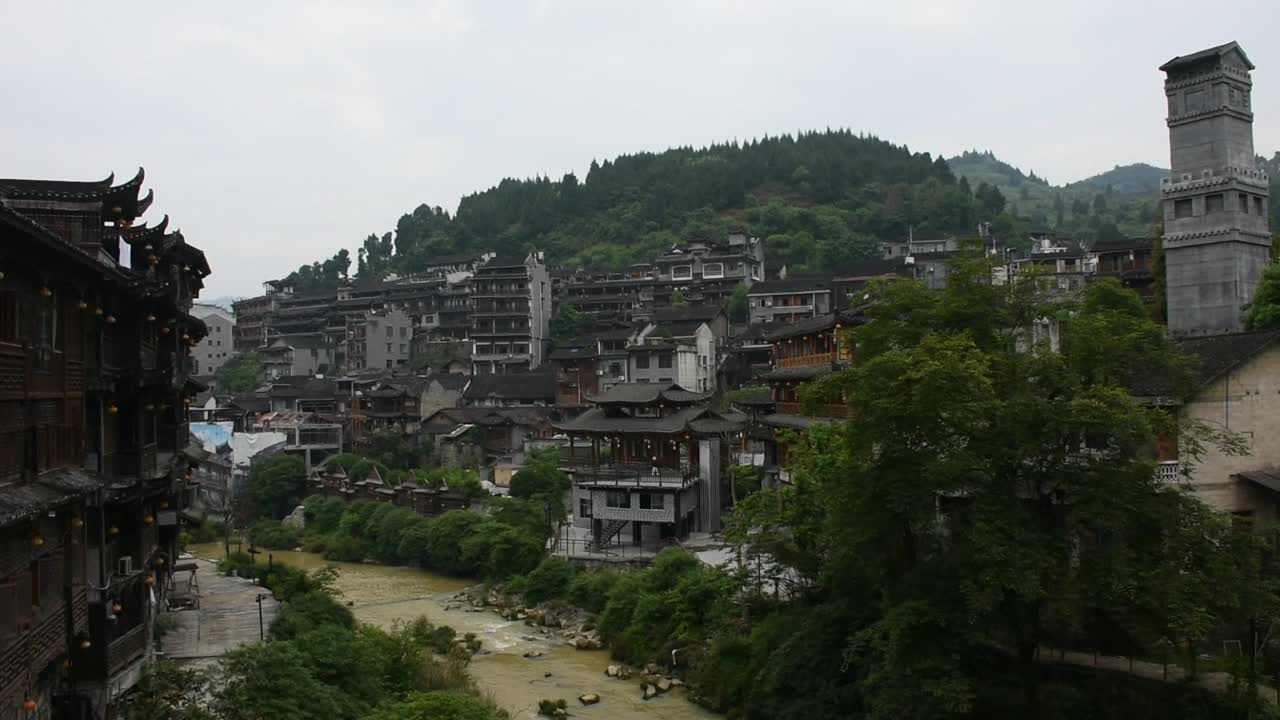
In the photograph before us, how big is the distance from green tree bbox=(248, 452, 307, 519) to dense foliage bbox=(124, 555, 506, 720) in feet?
111

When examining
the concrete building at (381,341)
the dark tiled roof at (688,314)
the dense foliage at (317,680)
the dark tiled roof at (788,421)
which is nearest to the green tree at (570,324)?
the dark tiled roof at (688,314)

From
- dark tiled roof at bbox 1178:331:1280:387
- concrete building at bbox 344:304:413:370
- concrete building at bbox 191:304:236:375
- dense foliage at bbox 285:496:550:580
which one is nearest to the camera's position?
dark tiled roof at bbox 1178:331:1280:387

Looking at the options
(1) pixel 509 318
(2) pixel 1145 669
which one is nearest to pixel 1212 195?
(2) pixel 1145 669

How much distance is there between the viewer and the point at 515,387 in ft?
232

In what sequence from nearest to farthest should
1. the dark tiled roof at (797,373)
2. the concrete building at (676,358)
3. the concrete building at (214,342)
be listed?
the dark tiled roof at (797,373) → the concrete building at (676,358) → the concrete building at (214,342)

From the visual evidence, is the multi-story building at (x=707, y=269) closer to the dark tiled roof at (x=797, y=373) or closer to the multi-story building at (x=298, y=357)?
the multi-story building at (x=298, y=357)

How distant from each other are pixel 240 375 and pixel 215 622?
71.7 m

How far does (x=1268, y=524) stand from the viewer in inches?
910

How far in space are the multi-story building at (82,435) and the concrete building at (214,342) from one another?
84349 millimetres

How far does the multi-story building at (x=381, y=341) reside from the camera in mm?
88438

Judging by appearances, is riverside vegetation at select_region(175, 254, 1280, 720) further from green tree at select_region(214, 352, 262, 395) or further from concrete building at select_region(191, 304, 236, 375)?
concrete building at select_region(191, 304, 236, 375)

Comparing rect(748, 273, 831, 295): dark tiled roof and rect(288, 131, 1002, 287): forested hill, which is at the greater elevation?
rect(288, 131, 1002, 287): forested hill

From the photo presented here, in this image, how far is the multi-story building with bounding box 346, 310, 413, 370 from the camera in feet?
290

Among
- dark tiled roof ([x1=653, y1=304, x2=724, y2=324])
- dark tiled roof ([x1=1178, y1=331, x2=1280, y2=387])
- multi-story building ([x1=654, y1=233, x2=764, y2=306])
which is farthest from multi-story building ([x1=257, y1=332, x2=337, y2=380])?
dark tiled roof ([x1=1178, y1=331, x2=1280, y2=387])
